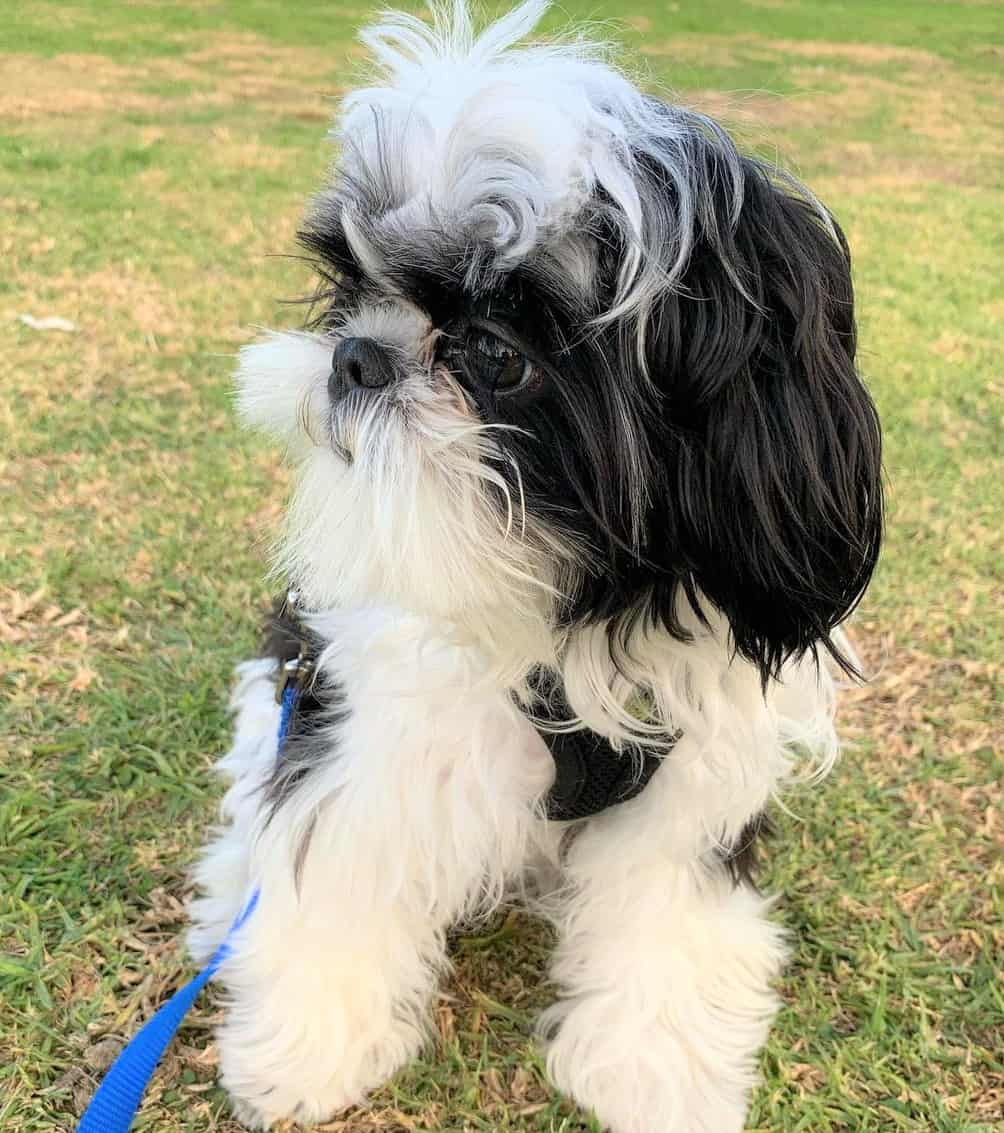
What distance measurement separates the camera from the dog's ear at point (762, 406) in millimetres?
1135

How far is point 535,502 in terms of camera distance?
3.86 feet

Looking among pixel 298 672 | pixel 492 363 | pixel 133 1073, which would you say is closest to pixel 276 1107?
pixel 133 1073

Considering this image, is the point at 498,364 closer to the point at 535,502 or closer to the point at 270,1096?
the point at 535,502

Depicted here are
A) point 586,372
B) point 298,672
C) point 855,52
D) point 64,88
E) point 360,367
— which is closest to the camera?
point 586,372

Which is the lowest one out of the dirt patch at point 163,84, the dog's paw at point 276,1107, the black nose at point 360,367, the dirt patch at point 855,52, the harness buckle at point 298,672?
the dog's paw at point 276,1107

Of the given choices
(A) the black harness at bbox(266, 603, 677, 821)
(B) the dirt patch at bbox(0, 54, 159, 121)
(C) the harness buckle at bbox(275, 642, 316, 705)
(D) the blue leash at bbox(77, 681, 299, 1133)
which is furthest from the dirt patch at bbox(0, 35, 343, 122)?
(D) the blue leash at bbox(77, 681, 299, 1133)

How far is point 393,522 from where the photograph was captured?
1.15 metres

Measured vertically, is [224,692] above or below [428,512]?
below

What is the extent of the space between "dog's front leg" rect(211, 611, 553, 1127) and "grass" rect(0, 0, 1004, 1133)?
112 millimetres

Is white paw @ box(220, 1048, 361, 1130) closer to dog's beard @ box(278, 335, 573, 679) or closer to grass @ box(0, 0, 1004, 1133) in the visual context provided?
grass @ box(0, 0, 1004, 1133)

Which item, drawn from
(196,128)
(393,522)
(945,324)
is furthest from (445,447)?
(196,128)

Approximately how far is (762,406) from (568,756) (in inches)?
24.4

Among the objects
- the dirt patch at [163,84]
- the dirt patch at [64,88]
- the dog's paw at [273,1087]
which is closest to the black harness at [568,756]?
the dog's paw at [273,1087]

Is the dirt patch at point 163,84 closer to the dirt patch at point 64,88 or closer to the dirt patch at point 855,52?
the dirt patch at point 64,88
